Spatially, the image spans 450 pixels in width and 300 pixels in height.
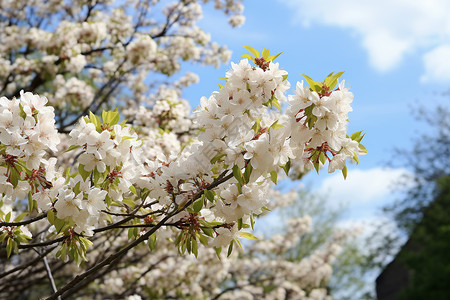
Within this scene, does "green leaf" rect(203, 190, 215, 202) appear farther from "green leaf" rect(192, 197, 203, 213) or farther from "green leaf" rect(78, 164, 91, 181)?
"green leaf" rect(78, 164, 91, 181)

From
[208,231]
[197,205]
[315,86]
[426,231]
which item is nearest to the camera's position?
[315,86]

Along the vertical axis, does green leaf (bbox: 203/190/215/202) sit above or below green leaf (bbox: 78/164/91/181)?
below

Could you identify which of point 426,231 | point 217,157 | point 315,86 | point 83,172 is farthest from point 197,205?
point 426,231

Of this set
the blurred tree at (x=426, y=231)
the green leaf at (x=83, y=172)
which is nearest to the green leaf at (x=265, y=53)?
the green leaf at (x=83, y=172)

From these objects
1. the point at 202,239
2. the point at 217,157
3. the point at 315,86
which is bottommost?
the point at 202,239

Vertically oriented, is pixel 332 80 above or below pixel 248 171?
above

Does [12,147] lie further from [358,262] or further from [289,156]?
[358,262]

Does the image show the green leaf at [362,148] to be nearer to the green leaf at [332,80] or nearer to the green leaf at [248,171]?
the green leaf at [332,80]

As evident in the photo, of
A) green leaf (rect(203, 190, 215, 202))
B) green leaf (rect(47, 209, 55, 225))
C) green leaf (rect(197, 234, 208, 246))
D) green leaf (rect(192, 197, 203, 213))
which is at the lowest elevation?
green leaf (rect(197, 234, 208, 246))

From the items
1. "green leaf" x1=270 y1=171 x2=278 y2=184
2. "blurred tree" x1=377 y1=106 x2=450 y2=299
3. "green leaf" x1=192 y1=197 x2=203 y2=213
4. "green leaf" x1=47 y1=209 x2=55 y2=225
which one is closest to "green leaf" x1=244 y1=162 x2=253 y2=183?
"green leaf" x1=270 y1=171 x2=278 y2=184

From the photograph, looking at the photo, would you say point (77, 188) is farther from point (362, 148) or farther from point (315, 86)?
point (362, 148)

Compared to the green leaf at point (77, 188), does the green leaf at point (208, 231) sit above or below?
below

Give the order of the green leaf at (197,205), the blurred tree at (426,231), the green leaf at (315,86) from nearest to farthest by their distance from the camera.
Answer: the green leaf at (315,86) < the green leaf at (197,205) < the blurred tree at (426,231)

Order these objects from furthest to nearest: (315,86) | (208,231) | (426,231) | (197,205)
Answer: (426,231) < (208,231) < (197,205) < (315,86)
